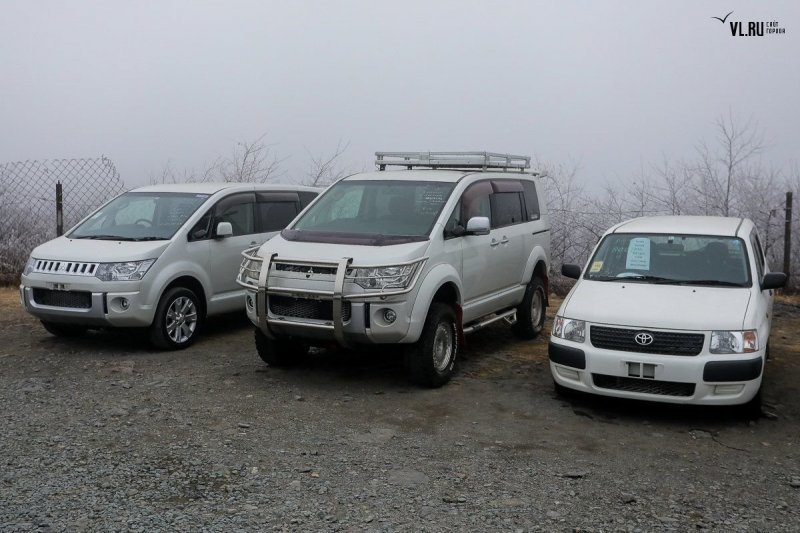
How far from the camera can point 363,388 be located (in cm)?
749

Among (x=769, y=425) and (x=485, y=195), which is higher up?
(x=485, y=195)

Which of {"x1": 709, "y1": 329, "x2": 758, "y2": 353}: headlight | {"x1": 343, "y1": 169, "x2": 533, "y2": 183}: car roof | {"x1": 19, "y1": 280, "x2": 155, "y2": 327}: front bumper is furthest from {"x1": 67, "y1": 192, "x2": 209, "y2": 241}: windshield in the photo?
{"x1": 709, "y1": 329, "x2": 758, "y2": 353}: headlight

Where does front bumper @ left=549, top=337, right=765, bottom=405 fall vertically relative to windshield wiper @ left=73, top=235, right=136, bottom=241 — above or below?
below

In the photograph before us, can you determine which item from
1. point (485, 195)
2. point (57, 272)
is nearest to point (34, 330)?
point (57, 272)

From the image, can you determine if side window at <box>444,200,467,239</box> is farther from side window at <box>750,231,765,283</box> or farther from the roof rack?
side window at <box>750,231,765,283</box>

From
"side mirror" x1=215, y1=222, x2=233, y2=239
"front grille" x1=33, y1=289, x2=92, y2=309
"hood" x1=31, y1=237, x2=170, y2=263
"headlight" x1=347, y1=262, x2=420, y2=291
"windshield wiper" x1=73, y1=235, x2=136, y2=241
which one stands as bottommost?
"front grille" x1=33, y1=289, x2=92, y2=309

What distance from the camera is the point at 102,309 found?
8.34m

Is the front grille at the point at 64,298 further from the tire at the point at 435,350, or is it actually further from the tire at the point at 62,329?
the tire at the point at 435,350

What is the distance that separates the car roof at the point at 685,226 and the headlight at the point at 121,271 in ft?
15.3

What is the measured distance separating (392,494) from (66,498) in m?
1.89

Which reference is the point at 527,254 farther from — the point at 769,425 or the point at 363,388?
the point at 769,425

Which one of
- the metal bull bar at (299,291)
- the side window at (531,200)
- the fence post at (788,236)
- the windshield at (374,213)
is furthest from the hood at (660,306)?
the fence post at (788,236)

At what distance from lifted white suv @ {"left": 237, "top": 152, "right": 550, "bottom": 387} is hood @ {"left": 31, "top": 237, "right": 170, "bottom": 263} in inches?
57.3

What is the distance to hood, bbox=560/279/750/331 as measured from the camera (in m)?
6.40
